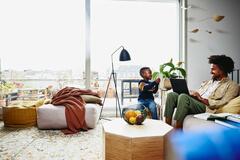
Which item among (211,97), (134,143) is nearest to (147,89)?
(211,97)

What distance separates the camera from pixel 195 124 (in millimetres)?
2084

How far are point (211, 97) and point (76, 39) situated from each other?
275 cm

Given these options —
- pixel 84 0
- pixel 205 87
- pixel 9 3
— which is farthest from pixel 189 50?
pixel 9 3

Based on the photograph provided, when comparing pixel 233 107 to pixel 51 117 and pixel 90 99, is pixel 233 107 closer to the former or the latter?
pixel 90 99

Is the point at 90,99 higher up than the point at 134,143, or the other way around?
the point at 90,99

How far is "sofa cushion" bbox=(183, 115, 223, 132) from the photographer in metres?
1.94

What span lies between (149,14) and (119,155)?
11.3ft

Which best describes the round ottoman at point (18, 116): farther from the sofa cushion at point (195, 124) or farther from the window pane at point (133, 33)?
the sofa cushion at point (195, 124)

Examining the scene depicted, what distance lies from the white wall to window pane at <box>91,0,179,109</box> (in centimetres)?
35

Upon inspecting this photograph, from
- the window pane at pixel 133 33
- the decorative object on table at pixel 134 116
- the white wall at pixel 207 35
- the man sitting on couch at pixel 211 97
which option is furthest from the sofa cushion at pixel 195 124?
the window pane at pixel 133 33

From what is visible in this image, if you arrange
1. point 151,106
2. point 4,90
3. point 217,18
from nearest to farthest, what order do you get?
point 151,106 < point 217,18 < point 4,90

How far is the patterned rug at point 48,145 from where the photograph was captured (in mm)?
2145

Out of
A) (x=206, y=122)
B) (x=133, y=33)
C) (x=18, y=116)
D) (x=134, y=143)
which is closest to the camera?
(x=134, y=143)

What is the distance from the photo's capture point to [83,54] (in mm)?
4266
